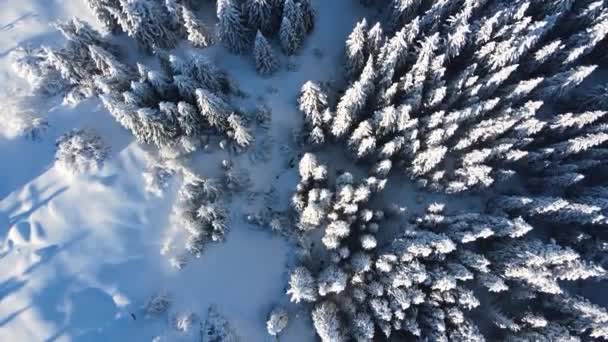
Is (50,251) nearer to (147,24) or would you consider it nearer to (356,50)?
(147,24)

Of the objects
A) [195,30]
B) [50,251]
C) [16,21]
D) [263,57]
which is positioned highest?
[16,21]

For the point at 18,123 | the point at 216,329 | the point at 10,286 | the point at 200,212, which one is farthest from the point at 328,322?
the point at 18,123

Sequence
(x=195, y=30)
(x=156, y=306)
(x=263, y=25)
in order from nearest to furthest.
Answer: (x=156, y=306)
(x=195, y=30)
(x=263, y=25)

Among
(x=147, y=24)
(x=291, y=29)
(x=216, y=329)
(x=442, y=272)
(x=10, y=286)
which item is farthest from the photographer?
(x=291, y=29)

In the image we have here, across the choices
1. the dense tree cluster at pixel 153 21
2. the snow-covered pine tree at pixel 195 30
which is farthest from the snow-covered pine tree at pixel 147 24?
the snow-covered pine tree at pixel 195 30

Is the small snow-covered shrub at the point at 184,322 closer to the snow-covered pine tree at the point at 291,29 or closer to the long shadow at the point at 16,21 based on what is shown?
the snow-covered pine tree at the point at 291,29

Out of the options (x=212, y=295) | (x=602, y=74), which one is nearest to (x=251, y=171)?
(x=212, y=295)

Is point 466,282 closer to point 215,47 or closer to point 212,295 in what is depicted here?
point 212,295
